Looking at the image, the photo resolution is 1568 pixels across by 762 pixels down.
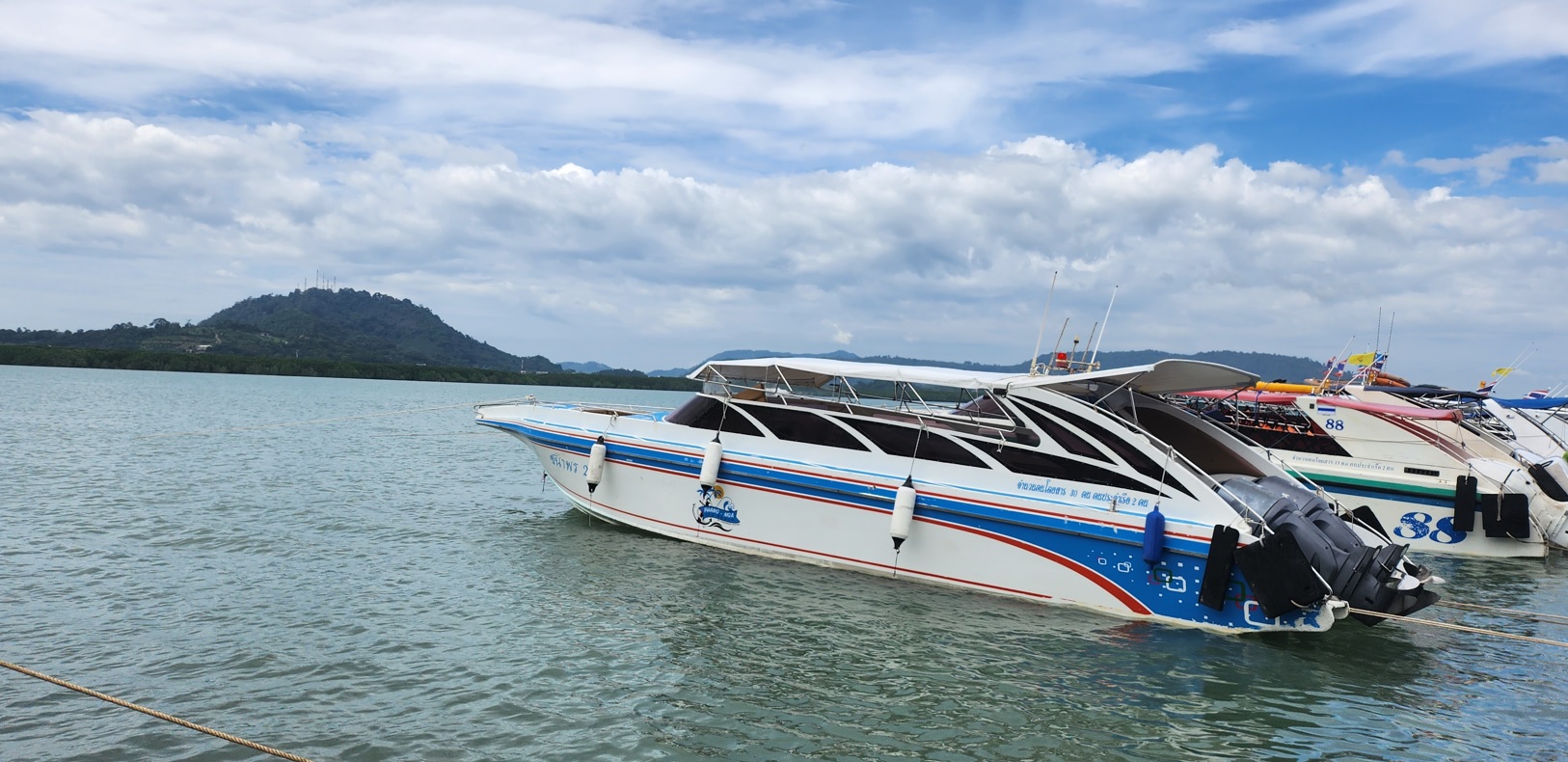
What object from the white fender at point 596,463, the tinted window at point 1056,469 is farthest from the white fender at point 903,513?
the white fender at point 596,463

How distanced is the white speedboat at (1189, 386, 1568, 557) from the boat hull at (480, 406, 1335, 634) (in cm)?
742

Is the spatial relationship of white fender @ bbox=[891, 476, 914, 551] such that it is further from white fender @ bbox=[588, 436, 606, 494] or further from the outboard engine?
white fender @ bbox=[588, 436, 606, 494]

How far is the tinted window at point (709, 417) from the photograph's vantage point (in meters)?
12.8

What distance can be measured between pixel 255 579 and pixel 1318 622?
11.8 m

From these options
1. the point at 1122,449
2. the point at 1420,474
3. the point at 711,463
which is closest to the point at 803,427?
the point at 711,463

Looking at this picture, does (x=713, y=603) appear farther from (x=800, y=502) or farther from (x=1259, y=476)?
(x=1259, y=476)

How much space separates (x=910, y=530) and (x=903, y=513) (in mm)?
373

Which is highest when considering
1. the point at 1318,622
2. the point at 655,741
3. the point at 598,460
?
the point at 598,460

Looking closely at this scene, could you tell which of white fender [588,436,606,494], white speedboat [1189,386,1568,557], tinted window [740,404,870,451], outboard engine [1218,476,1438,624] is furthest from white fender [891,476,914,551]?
white speedboat [1189,386,1568,557]

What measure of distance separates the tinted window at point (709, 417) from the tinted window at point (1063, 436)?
3.76 metres

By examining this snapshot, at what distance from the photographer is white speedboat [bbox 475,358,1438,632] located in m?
9.47

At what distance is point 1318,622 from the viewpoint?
9242mm

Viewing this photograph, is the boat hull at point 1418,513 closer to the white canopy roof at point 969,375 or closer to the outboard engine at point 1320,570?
the white canopy roof at point 969,375

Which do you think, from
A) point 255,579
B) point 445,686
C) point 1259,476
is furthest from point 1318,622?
Answer: point 255,579
